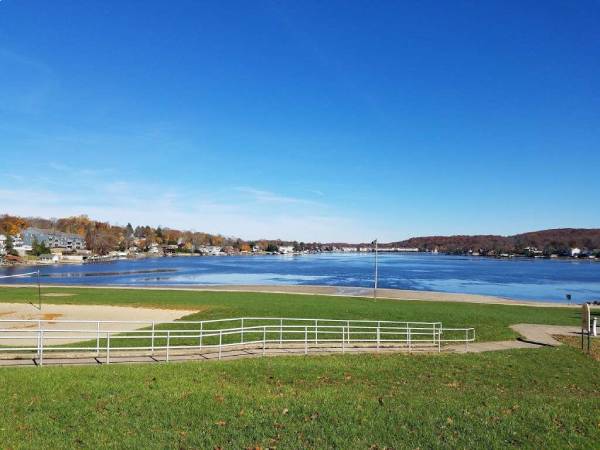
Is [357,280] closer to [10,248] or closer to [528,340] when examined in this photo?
[528,340]

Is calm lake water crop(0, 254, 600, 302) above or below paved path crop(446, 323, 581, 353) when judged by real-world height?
below

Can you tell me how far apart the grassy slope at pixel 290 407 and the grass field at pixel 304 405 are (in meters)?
0.03

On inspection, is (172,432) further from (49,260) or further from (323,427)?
(49,260)

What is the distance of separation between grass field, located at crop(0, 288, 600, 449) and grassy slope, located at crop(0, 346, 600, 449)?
0.03 meters

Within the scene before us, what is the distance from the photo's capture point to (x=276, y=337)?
24250 mm

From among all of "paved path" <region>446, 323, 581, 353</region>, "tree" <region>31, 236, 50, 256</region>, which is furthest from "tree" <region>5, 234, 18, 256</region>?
"paved path" <region>446, 323, 581, 353</region>

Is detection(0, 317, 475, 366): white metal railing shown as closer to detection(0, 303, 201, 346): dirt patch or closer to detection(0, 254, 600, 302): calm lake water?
detection(0, 303, 201, 346): dirt patch

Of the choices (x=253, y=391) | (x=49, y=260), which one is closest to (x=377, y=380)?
(x=253, y=391)

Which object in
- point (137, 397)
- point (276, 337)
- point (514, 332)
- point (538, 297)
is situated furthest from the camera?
point (538, 297)

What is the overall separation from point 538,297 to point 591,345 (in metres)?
48.9

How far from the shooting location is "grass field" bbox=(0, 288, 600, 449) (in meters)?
8.59

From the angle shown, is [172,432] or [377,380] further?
[377,380]

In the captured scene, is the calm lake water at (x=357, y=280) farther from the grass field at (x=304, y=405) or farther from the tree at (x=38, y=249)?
the grass field at (x=304, y=405)

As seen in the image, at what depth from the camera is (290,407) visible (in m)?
10.5
